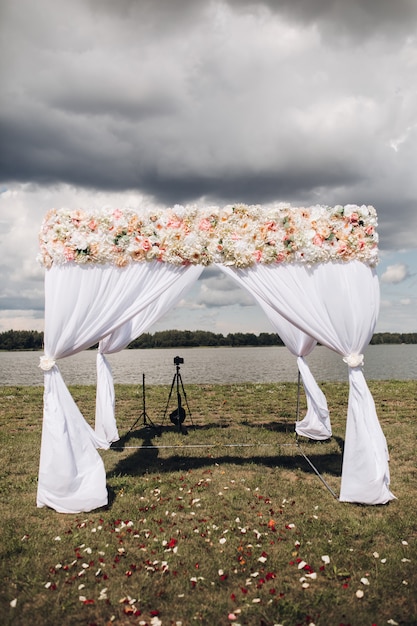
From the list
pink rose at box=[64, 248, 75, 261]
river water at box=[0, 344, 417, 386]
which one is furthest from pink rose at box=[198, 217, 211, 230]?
river water at box=[0, 344, 417, 386]

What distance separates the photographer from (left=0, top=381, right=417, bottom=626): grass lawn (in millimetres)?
3600

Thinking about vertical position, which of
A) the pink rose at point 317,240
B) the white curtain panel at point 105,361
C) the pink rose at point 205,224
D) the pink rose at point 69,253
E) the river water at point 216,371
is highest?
the pink rose at point 205,224

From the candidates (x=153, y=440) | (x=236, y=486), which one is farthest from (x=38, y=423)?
(x=236, y=486)

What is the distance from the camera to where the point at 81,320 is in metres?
5.68

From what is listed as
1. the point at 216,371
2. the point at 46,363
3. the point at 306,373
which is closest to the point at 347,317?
the point at 306,373

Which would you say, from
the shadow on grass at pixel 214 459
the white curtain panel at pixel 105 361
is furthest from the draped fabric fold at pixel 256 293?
the white curtain panel at pixel 105 361

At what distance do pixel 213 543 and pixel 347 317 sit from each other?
302 centimetres

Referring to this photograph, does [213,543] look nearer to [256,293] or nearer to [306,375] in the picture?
[256,293]

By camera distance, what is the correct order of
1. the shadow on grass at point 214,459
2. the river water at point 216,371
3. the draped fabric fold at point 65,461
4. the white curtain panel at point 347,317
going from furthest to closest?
the river water at point 216,371
the shadow on grass at point 214,459
the white curtain panel at point 347,317
the draped fabric fold at point 65,461

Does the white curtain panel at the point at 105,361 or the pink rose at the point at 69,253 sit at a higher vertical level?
Result: the pink rose at the point at 69,253

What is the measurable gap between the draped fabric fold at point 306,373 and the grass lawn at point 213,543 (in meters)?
0.26

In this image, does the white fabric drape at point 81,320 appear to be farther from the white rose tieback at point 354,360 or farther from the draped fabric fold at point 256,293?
the white rose tieback at point 354,360

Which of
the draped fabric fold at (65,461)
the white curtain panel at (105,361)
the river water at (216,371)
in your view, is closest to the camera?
the draped fabric fold at (65,461)

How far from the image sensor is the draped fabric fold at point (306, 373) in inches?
310
